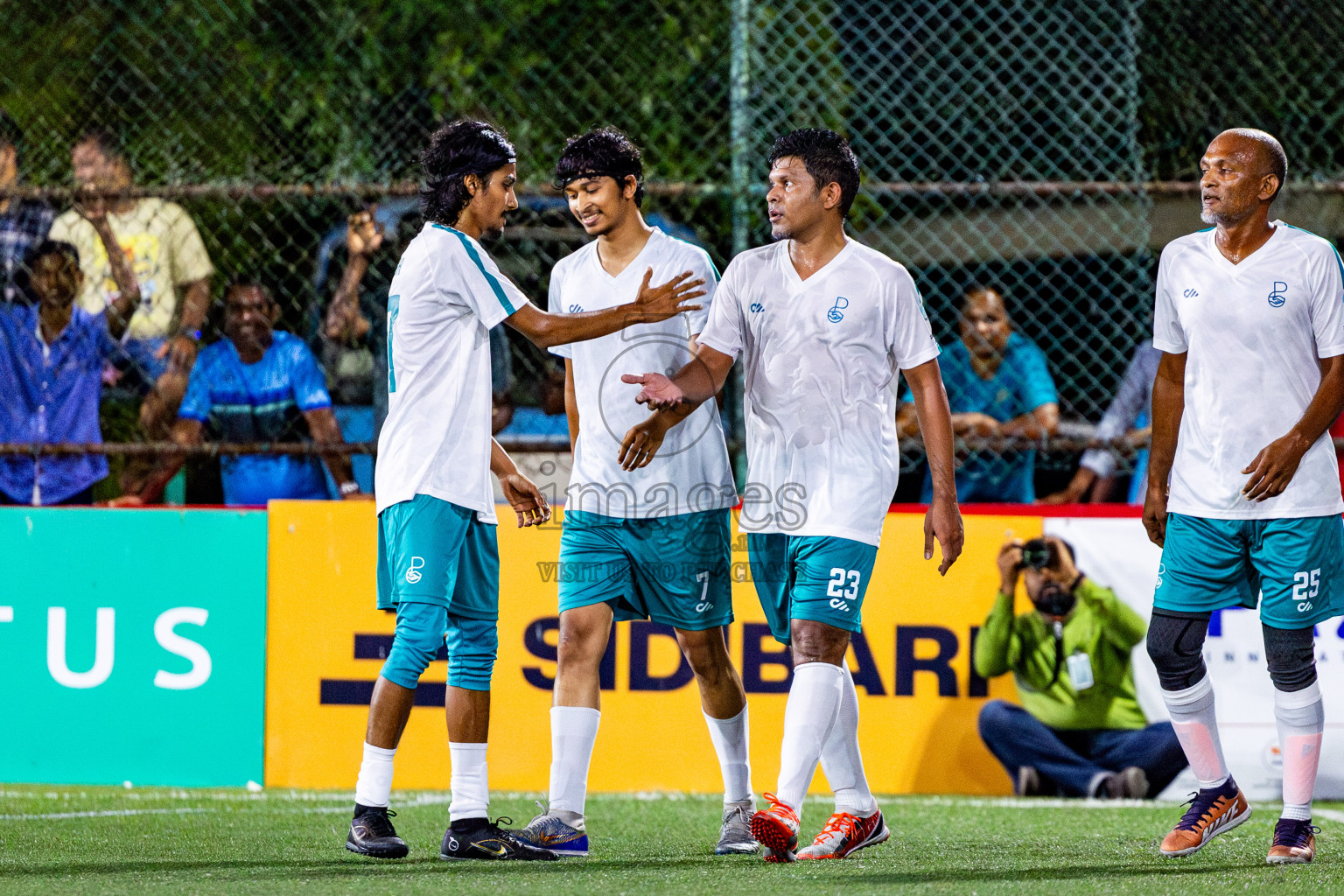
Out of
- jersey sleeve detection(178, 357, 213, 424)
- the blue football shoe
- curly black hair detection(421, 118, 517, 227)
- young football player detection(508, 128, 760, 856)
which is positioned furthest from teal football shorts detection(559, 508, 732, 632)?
jersey sleeve detection(178, 357, 213, 424)

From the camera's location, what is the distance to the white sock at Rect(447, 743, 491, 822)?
4324 mm

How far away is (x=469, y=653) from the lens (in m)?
4.41

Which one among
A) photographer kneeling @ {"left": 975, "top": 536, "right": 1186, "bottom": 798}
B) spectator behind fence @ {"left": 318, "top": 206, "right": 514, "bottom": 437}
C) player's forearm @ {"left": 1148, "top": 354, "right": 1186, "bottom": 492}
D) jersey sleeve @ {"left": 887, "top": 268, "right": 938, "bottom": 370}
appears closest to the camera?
jersey sleeve @ {"left": 887, "top": 268, "right": 938, "bottom": 370}

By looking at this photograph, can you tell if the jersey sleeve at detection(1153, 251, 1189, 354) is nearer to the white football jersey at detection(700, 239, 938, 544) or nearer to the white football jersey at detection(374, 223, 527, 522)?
the white football jersey at detection(700, 239, 938, 544)

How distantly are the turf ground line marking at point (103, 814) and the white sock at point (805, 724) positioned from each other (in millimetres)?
2279

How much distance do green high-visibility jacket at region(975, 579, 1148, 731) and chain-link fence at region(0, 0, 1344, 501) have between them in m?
0.76

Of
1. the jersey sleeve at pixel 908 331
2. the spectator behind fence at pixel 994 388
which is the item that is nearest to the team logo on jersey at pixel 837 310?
the jersey sleeve at pixel 908 331

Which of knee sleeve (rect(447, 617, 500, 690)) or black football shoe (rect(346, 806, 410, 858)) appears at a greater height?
knee sleeve (rect(447, 617, 500, 690))

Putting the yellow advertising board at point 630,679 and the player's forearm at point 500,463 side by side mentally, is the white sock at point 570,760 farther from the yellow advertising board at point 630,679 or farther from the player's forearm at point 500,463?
the yellow advertising board at point 630,679

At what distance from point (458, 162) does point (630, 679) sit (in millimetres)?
2358

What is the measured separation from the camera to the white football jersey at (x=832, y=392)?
438 centimetres

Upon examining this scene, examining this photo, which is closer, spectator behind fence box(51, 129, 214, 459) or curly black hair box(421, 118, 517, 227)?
curly black hair box(421, 118, 517, 227)

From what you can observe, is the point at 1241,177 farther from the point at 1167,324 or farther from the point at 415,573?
the point at 415,573

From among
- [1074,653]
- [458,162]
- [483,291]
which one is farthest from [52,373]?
[1074,653]
